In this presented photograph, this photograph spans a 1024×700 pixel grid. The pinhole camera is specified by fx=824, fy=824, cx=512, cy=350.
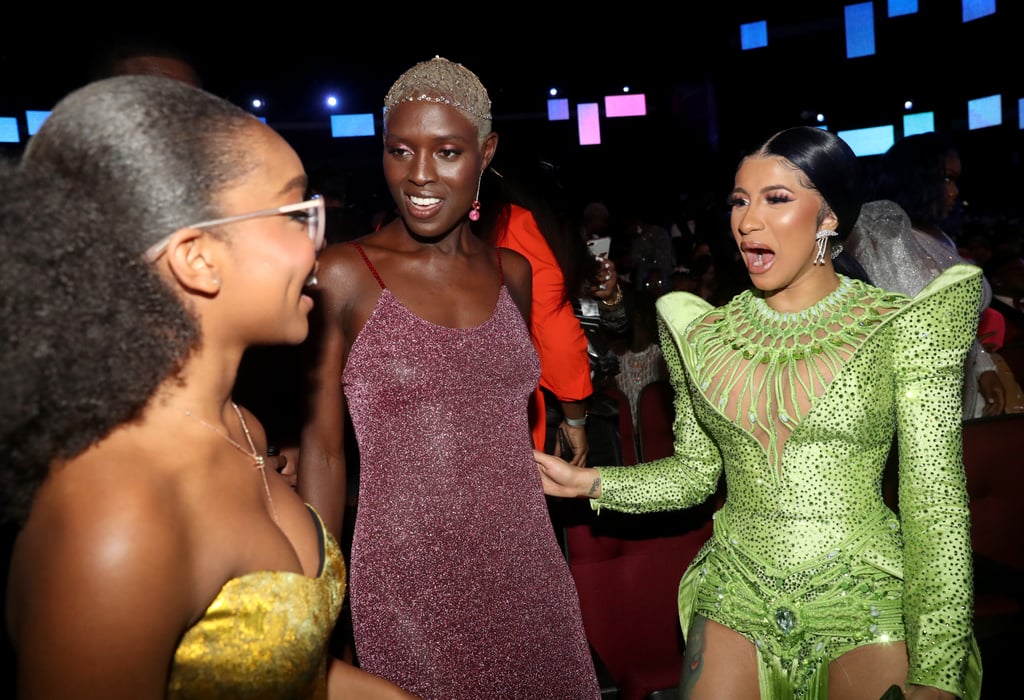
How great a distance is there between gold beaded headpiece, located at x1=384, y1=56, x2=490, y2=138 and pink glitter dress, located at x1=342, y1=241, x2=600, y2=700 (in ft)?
1.66

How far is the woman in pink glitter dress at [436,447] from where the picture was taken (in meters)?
1.96

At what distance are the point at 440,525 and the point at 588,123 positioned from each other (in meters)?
17.1

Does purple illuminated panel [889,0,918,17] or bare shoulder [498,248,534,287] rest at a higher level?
purple illuminated panel [889,0,918,17]

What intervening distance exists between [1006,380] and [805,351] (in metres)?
2.69

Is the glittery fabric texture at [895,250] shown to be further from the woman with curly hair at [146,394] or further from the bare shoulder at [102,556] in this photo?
the bare shoulder at [102,556]

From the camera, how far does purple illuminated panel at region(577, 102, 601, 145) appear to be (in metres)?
18.0

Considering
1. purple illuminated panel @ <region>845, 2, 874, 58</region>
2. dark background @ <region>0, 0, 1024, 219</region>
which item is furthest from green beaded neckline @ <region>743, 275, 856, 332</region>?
purple illuminated panel @ <region>845, 2, 874, 58</region>

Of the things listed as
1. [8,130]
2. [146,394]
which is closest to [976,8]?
[8,130]

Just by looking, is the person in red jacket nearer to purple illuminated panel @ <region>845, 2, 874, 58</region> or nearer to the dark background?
the dark background

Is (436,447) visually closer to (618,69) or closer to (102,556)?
(102,556)

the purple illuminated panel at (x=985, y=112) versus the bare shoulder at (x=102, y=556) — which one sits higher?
the purple illuminated panel at (x=985, y=112)

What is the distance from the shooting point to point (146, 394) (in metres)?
1.12

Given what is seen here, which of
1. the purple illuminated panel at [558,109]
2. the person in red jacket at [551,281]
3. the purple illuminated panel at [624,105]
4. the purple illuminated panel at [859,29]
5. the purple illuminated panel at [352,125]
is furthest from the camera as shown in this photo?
the purple illuminated panel at [624,105]

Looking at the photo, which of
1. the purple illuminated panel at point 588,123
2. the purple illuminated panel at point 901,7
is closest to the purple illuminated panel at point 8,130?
the purple illuminated panel at point 588,123
